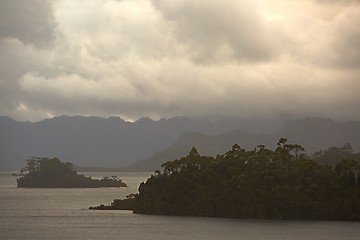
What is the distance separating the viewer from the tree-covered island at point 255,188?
132m

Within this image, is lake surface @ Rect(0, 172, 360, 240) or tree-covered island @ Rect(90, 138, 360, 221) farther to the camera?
tree-covered island @ Rect(90, 138, 360, 221)

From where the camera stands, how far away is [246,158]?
14588 cm

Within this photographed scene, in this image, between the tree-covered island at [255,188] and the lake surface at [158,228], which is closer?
the lake surface at [158,228]

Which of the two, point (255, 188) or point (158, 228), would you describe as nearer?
point (158, 228)

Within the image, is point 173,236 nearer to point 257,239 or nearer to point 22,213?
point 257,239

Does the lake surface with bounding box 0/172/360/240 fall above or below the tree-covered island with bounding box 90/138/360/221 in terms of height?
below

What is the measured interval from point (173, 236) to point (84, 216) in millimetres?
39377

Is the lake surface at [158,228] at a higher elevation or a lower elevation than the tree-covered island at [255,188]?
lower

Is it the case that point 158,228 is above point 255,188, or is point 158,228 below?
below

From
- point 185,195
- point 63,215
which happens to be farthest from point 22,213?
point 185,195

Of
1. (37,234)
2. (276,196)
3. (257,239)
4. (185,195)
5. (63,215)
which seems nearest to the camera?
(257,239)

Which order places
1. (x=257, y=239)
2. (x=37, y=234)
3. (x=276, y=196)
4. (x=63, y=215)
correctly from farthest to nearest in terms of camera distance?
(x=63, y=215)
(x=276, y=196)
(x=37, y=234)
(x=257, y=239)

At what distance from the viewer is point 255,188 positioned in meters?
136

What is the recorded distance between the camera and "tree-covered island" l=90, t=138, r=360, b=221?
13200cm
